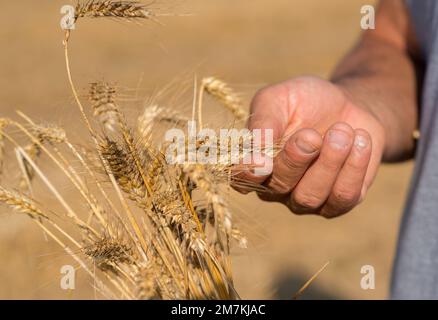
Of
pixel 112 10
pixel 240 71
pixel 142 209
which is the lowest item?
pixel 142 209

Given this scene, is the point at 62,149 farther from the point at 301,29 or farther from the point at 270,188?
the point at 301,29

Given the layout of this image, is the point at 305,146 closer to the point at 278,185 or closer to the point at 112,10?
the point at 278,185

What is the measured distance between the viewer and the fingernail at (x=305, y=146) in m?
1.48

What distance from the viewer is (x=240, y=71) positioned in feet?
28.7

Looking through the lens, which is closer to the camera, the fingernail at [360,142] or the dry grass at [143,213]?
the dry grass at [143,213]

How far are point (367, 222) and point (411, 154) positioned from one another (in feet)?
9.77

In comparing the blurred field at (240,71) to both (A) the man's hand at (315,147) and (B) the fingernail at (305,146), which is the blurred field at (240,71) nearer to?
(A) the man's hand at (315,147)

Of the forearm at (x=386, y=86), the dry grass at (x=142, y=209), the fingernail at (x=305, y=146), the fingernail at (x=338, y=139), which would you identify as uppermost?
the forearm at (x=386, y=86)

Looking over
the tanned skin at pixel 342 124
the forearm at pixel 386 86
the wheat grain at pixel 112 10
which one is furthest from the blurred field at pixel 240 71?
the wheat grain at pixel 112 10

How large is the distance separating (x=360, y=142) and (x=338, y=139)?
0.06m

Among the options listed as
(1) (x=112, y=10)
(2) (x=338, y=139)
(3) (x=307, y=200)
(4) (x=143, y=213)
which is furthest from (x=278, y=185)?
(1) (x=112, y=10)

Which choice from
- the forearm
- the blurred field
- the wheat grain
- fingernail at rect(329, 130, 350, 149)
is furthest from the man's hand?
the blurred field
